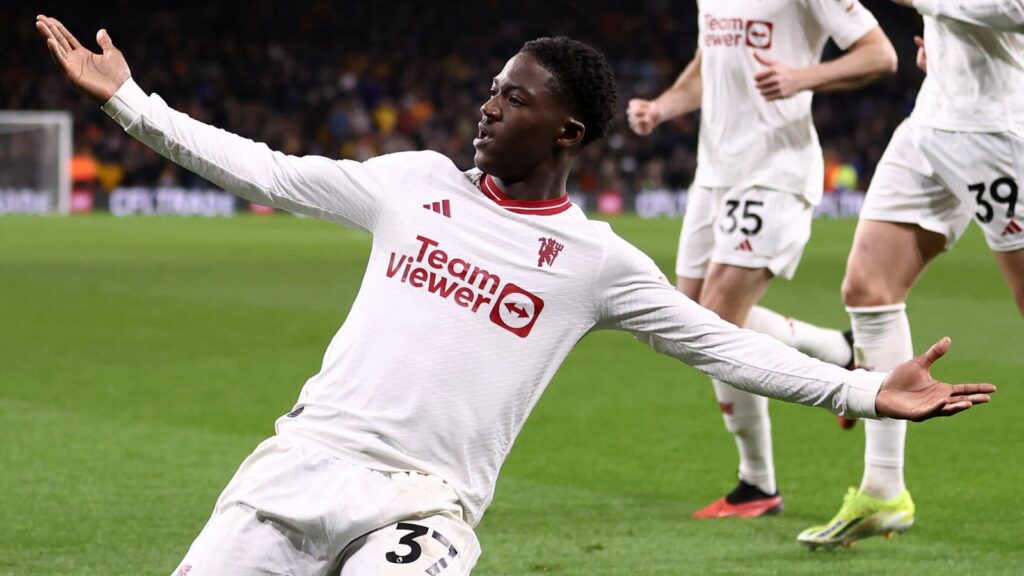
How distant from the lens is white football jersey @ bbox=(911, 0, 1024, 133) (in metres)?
5.18

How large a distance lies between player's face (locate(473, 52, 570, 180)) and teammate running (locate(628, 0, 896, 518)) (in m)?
2.47

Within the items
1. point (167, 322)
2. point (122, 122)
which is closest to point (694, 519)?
point (122, 122)

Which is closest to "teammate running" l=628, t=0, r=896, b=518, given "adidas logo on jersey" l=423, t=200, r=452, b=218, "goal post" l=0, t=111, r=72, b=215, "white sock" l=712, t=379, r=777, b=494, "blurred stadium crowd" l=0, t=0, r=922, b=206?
"white sock" l=712, t=379, r=777, b=494

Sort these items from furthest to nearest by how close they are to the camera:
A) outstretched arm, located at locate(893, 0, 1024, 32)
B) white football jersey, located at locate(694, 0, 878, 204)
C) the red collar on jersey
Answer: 1. white football jersey, located at locate(694, 0, 878, 204)
2. outstretched arm, located at locate(893, 0, 1024, 32)
3. the red collar on jersey

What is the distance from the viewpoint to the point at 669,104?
6543 millimetres

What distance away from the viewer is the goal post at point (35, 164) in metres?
29.1

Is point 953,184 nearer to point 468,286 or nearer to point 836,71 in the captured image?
point 836,71

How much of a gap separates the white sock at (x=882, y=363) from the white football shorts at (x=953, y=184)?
13.1 inches

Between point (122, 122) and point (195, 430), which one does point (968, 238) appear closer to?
point (195, 430)

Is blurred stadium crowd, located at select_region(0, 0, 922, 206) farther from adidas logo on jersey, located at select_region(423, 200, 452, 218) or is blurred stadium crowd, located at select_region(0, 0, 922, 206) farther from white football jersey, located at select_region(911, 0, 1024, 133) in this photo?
adidas logo on jersey, located at select_region(423, 200, 452, 218)

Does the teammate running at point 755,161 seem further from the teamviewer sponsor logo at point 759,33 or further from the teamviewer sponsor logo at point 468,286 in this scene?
the teamviewer sponsor logo at point 468,286

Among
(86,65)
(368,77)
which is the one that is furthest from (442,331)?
(368,77)

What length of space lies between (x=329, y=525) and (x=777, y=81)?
3025 millimetres

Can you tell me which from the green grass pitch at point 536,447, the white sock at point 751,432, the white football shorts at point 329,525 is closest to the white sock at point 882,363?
the green grass pitch at point 536,447
